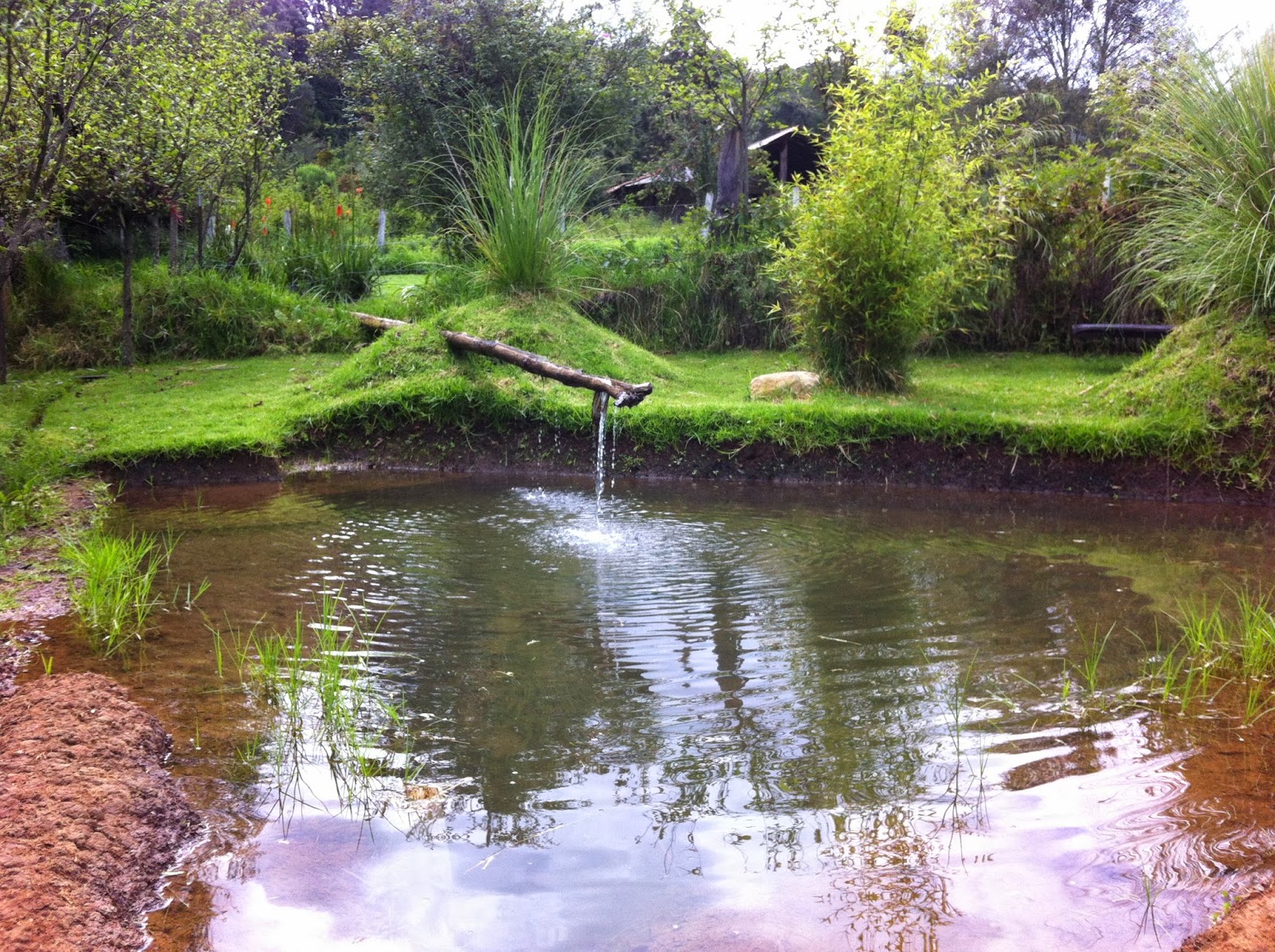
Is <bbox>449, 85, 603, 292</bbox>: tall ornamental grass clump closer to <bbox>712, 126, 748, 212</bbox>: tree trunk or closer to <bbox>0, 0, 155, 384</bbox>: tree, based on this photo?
<bbox>0, 0, 155, 384</bbox>: tree

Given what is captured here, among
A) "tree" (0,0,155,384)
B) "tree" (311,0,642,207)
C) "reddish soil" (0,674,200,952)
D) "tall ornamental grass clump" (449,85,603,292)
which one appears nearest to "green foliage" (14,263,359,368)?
"tree" (311,0,642,207)

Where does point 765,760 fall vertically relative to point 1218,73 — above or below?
below

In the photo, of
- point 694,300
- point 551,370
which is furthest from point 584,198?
point 551,370

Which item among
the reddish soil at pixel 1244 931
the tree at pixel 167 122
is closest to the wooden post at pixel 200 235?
the tree at pixel 167 122

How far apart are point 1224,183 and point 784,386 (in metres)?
3.72

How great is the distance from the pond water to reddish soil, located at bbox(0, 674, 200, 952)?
0.39ft

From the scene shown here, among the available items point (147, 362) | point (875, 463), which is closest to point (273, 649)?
point (875, 463)

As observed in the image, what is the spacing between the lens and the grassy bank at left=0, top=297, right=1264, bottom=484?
23.8ft

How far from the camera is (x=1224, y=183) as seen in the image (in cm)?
746

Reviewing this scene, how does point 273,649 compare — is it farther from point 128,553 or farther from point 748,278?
point 748,278

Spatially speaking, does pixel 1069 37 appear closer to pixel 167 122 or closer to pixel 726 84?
pixel 726 84

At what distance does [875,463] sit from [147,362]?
8082 mm

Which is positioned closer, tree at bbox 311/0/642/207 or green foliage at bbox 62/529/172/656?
green foliage at bbox 62/529/172/656

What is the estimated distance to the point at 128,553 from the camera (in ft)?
15.2
